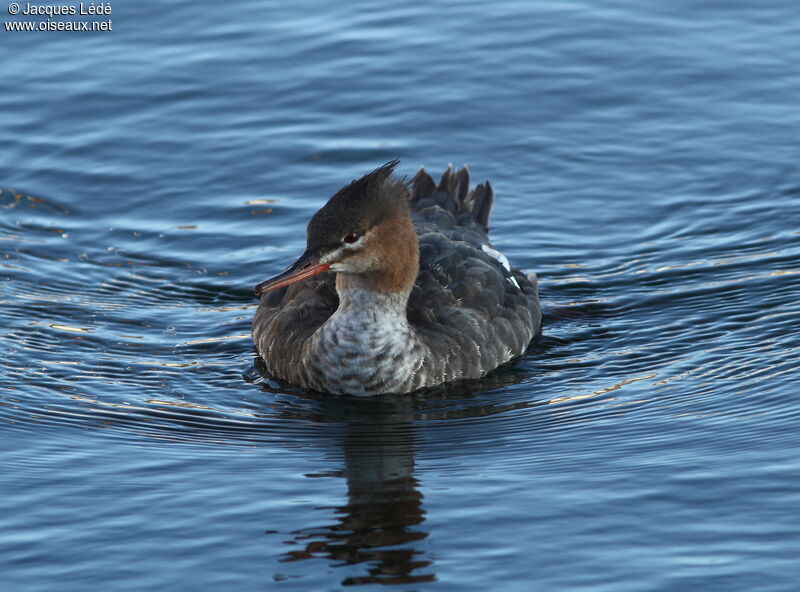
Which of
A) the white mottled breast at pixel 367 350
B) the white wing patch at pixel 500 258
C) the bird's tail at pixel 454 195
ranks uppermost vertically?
the bird's tail at pixel 454 195

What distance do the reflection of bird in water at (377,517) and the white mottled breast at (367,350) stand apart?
0.62 m

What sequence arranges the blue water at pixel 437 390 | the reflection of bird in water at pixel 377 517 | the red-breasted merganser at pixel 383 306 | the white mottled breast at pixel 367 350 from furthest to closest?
the white mottled breast at pixel 367 350 < the red-breasted merganser at pixel 383 306 < the blue water at pixel 437 390 < the reflection of bird in water at pixel 377 517

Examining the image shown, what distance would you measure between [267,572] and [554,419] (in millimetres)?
2808

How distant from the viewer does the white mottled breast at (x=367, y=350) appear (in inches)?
434

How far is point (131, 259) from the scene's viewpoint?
44.1ft

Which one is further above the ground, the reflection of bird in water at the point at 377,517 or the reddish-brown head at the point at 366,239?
the reddish-brown head at the point at 366,239

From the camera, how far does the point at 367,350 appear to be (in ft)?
36.2

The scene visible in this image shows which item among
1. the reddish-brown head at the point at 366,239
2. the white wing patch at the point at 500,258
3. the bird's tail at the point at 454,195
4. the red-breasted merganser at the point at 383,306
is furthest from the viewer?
the bird's tail at the point at 454,195

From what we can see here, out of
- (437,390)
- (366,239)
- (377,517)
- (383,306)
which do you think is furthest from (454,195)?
(377,517)

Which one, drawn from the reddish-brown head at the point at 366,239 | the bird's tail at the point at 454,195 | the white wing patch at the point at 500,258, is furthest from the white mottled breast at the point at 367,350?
the bird's tail at the point at 454,195

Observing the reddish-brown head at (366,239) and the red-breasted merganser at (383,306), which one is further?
the red-breasted merganser at (383,306)

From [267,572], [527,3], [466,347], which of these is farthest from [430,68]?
[267,572]

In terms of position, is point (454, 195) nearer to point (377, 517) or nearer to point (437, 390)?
point (437, 390)

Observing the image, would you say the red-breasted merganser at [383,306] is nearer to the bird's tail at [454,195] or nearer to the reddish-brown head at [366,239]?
the reddish-brown head at [366,239]
